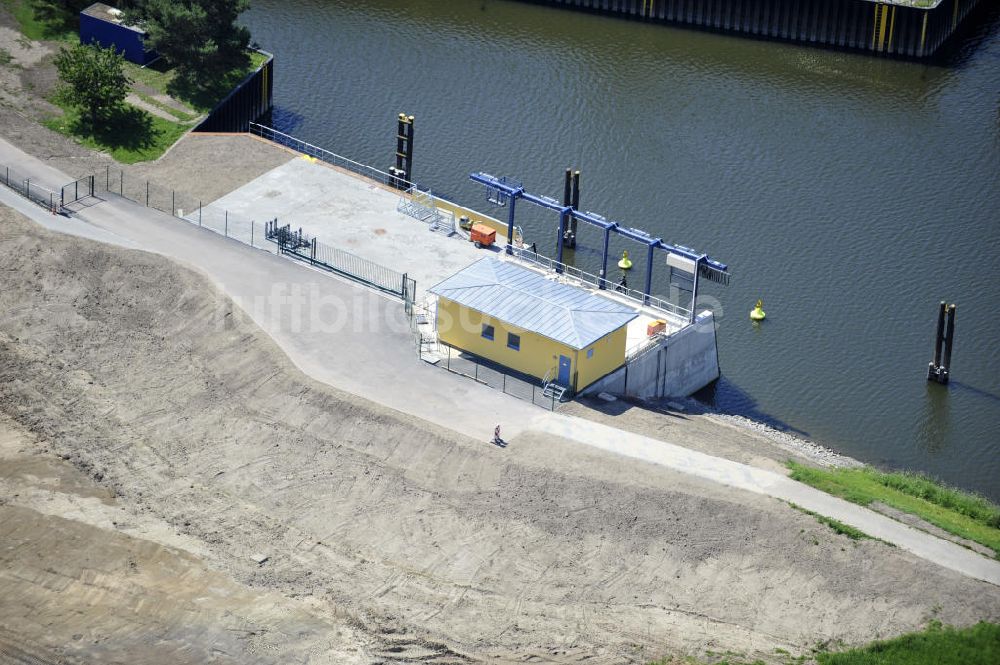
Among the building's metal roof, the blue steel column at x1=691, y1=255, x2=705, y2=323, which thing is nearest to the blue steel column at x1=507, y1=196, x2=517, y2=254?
the building's metal roof

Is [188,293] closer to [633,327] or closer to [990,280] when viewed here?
[633,327]

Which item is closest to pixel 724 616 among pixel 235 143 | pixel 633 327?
pixel 633 327

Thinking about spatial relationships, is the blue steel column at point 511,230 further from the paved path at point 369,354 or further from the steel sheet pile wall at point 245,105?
the steel sheet pile wall at point 245,105

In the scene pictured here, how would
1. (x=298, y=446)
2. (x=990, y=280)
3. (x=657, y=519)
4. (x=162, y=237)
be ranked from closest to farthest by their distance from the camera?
1. (x=657, y=519)
2. (x=298, y=446)
3. (x=162, y=237)
4. (x=990, y=280)

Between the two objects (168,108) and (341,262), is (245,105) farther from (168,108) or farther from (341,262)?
(341,262)

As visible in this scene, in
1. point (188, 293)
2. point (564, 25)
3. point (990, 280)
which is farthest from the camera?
point (564, 25)

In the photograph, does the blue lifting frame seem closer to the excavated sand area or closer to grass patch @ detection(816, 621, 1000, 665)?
the excavated sand area
